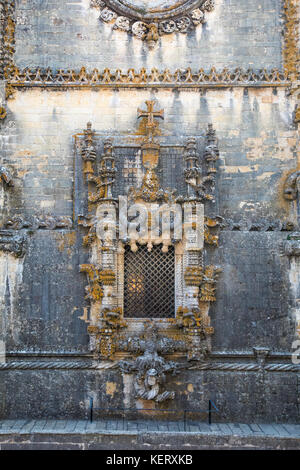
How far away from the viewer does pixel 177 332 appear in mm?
10188

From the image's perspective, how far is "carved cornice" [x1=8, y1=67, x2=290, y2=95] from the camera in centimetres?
1074

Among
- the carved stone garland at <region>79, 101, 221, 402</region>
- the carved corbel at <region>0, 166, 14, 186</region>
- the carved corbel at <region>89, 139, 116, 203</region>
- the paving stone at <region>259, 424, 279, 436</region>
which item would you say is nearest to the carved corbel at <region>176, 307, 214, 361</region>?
the carved stone garland at <region>79, 101, 221, 402</region>

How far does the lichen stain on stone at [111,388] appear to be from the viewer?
32.7 feet

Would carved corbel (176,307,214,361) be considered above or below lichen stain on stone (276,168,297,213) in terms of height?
below

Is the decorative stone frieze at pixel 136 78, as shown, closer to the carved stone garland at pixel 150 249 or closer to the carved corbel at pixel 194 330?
the carved stone garland at pixel 150 249

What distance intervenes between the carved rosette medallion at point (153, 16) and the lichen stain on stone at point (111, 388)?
7.25 meters

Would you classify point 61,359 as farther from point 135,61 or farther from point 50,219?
point 135,61

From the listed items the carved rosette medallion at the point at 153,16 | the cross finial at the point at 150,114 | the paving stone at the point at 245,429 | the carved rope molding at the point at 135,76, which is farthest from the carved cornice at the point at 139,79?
the paving stone at the point at 245,429

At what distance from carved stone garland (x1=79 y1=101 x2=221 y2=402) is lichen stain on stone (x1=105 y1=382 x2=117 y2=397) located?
1.32 feet

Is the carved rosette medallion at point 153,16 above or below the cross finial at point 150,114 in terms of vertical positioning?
above

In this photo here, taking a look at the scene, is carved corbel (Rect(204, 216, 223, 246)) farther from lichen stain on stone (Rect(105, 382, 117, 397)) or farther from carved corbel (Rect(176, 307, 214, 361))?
lichen stain on stone (Rect(105, 382, 117, 397))

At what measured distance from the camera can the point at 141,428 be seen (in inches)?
368

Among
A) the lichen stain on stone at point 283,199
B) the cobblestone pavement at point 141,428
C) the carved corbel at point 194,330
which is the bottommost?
the cobblestone pavement at point 141,428

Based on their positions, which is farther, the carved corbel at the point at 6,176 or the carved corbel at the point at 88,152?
the carved corbel at the point at 88,152
